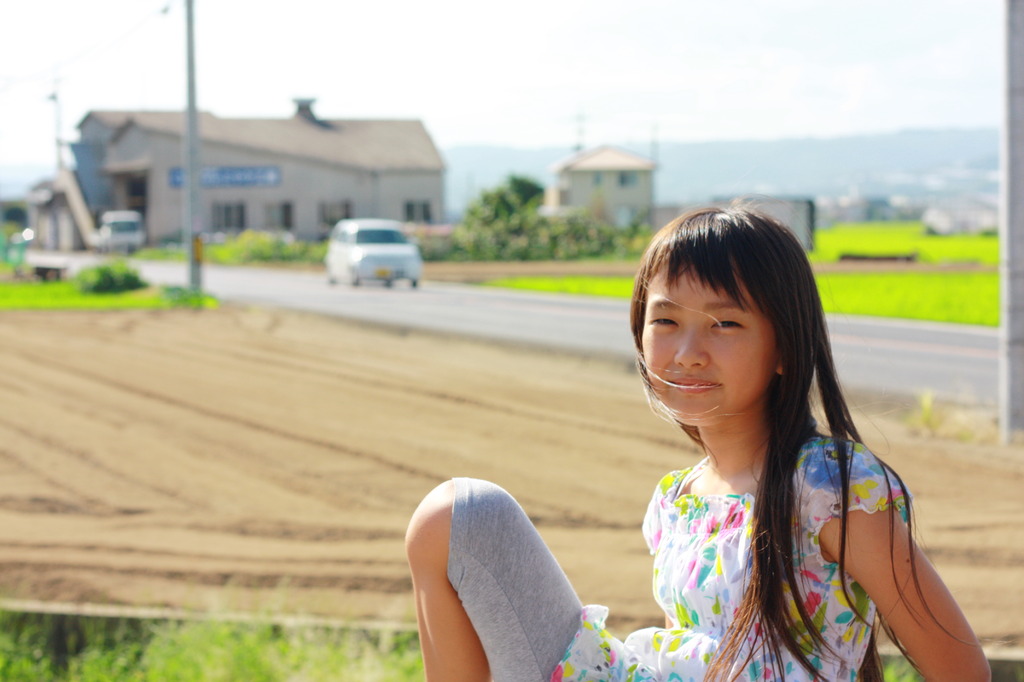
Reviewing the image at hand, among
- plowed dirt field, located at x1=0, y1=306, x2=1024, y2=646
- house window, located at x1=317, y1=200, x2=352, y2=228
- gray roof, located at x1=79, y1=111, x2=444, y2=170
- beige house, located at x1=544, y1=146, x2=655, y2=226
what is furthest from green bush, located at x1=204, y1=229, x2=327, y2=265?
beige house, located at x1=544, y1=146, x2=655, y2=226

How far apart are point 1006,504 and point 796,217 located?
5.23 meters

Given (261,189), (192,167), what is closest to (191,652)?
(192,167)

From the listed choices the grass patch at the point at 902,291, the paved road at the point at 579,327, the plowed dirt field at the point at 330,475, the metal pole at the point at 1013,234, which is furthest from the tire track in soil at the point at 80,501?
the grass patch at the point at 902,291

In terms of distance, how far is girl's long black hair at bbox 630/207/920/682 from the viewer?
223 cm

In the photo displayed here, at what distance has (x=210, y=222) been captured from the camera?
60.3m

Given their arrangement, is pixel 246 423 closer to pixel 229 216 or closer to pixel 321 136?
pixel 229 216

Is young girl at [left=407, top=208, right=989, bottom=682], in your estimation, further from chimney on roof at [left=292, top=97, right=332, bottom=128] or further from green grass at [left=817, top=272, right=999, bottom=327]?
chimney on roof at [left=292, top=97, right=332, bottom=128]

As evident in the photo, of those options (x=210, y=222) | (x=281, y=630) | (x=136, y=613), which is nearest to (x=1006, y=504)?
(x=281, y=630)

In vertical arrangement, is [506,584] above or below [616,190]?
below

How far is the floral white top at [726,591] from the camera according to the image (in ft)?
7.27

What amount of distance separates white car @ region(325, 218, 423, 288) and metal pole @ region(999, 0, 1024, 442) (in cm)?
2088

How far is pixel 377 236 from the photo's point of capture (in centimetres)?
3039

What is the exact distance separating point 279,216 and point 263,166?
3.22 metres

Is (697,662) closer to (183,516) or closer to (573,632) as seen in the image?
(573,632)
